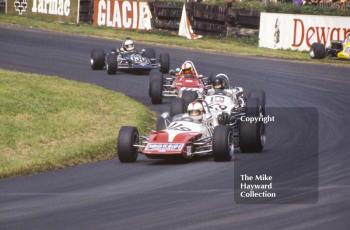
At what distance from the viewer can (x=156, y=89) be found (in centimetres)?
2641

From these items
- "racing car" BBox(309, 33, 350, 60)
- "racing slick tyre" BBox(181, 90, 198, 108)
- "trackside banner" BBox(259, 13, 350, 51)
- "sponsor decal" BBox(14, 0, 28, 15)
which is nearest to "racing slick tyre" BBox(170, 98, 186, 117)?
"racing slick tyre" BBox(181, 90, 198, 108)

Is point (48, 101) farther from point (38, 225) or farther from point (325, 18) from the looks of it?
point (325, 18)

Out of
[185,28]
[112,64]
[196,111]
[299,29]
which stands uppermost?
[299,29]

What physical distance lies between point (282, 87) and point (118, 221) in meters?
19.0

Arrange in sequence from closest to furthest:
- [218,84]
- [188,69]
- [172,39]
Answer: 1. [218,84]
2. [188,69]
3. [172,39]

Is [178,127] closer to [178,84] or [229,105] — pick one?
[229,105]

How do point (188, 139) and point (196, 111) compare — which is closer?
point (188, 139)

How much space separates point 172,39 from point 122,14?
5.87 meters

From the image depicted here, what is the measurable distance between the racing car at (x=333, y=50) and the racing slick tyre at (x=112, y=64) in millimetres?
9504

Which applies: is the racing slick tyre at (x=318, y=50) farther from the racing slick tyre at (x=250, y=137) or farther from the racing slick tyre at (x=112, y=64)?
the racing slick tyre at (x=250, y=137)

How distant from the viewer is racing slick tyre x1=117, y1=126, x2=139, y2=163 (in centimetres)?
1745

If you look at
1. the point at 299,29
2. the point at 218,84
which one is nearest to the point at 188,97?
the point at 218,84

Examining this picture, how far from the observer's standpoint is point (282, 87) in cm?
3084

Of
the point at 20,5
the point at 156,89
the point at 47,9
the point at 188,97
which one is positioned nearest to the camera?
the point at 188,97
